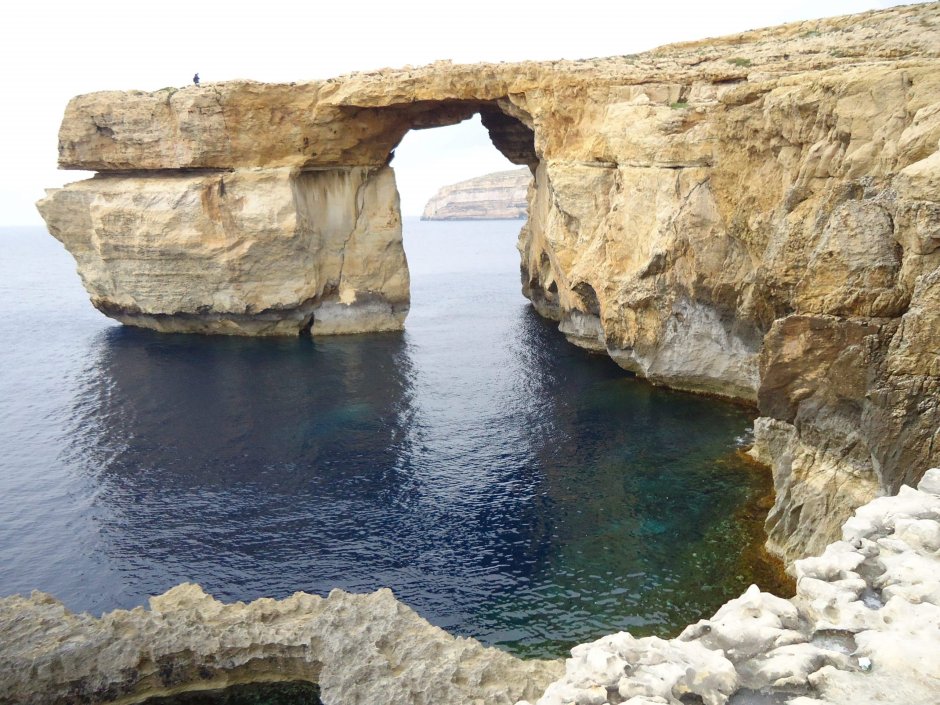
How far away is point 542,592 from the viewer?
66.4ft

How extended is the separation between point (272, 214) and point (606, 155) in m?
21.0

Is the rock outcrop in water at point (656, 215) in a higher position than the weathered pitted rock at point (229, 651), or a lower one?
higher

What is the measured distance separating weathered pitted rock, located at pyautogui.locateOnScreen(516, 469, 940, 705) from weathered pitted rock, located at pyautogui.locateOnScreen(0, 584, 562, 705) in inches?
249

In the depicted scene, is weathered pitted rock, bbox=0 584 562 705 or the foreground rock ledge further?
weathered pitted rock, bbox=0 584 562 705

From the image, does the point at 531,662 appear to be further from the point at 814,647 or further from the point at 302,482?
the point at 302,482

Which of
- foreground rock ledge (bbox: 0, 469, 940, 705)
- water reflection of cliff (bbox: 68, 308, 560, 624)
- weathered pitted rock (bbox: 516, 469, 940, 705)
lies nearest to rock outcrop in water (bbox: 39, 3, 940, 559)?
foreground rock ledge (bbox: 0, 469, 940, 705)

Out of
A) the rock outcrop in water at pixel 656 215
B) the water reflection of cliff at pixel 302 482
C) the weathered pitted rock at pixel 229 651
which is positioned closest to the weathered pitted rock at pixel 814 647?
the weathered pitted rock at pixel 229 651

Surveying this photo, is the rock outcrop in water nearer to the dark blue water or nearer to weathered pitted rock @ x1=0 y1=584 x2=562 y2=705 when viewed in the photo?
the dark blue water

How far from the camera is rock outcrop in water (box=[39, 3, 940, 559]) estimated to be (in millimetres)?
18094

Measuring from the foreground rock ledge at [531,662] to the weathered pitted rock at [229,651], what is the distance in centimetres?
3

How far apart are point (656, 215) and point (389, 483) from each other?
681 inches

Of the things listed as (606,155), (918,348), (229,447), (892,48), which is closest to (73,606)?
(229,447)

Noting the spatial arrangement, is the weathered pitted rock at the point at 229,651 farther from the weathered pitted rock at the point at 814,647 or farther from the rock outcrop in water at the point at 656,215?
the rock outcrop in water at the point at 656,215

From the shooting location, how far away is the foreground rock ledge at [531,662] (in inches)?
355
